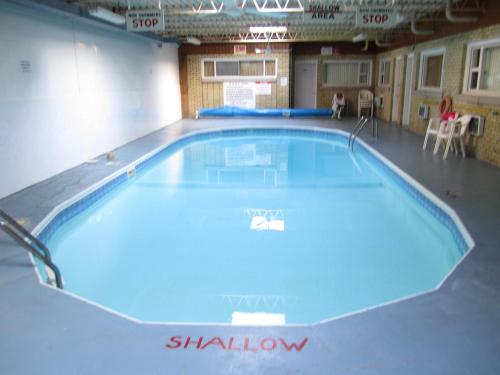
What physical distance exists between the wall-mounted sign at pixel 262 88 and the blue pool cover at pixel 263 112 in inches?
24.3

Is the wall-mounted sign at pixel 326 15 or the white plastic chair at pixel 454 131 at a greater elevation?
the wall-mounted sign at pixel 326 15

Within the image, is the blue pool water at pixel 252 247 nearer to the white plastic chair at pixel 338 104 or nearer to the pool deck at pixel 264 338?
the pool deck at pixel 264 338

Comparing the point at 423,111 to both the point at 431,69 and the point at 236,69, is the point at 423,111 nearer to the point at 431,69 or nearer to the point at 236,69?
the point at 431,69

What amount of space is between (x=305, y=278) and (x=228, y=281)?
2.15ft

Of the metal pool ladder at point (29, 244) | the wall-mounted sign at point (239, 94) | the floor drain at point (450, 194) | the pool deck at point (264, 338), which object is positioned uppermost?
the wall-mounted sign at point (239, 94)

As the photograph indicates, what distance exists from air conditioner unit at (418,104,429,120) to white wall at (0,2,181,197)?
6.35m

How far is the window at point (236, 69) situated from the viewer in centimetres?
1374

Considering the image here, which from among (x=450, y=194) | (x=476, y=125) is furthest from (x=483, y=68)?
(x=450, y=194)

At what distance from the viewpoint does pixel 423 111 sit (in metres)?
9.25

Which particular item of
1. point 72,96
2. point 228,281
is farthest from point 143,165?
point 228,281

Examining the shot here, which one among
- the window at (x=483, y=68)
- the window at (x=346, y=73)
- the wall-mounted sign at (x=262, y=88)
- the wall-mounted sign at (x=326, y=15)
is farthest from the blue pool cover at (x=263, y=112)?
the window at (x=483, y=68)

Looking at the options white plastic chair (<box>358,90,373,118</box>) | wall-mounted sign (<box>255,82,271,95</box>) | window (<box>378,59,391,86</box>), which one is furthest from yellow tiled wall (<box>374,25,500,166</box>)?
wall-mounted sign (<box>255,82,271,95</box>)

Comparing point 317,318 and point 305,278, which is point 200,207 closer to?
point 305,278

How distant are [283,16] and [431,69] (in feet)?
11.9
